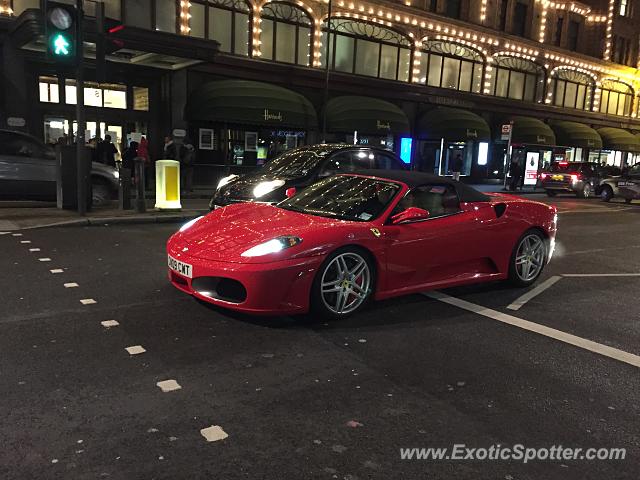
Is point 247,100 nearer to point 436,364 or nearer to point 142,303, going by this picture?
point 142,303

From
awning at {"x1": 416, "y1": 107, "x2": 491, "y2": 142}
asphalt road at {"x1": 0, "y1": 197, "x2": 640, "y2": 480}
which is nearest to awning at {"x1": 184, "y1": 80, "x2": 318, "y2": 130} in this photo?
awning at {"x1": 416, "y1": 107, "x2": 491, "y2": 142}

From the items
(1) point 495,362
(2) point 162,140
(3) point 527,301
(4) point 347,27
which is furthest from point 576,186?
(1) point 495,362

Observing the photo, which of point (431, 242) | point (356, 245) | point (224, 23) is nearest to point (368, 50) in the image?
point (224, 23)

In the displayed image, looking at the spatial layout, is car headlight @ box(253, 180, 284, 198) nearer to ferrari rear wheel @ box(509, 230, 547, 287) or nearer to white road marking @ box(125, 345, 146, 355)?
ferrari rear wheel @ box(509, 230, 547, 287)

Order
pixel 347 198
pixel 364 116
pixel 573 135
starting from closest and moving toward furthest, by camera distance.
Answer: pixel 347 198 → pixel 364 116 → pixel 573 135

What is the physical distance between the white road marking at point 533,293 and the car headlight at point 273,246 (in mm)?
2679

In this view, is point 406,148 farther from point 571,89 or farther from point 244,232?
point 244,232

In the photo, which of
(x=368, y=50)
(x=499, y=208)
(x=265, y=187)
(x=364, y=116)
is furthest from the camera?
(x=368, y=50)

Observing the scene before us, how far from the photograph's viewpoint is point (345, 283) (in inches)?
207

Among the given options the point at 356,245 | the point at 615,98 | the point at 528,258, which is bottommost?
the point at 528,258

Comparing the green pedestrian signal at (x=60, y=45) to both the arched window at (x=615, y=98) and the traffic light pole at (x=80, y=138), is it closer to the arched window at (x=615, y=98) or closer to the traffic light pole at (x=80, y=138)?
the traffic light pole at (x=80, y=138)

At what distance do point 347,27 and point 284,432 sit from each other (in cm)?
2483

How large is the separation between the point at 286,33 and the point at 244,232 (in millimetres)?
20648

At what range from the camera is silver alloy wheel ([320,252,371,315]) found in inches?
203
